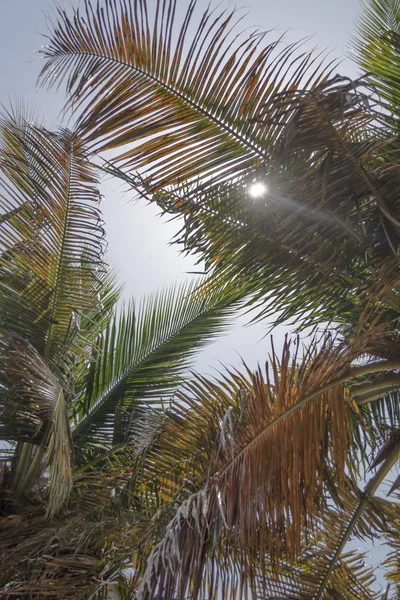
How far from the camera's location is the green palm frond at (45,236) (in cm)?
427

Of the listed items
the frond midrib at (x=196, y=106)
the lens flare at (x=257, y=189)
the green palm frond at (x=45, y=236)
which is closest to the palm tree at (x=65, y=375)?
the green palm frond at (x=45, y=236)

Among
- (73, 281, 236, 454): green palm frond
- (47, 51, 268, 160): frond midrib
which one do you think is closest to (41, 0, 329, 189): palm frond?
(47, 51, 268, 160): frond midrib

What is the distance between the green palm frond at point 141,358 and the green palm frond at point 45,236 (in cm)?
73

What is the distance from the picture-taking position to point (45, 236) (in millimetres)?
4359

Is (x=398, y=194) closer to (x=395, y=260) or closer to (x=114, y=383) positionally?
(x=395, y=260)

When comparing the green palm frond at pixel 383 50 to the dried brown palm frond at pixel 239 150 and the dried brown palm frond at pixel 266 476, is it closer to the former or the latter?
the dried brown palm frond at pixel 239 150

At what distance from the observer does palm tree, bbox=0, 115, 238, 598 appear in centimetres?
349

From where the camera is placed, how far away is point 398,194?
251cm

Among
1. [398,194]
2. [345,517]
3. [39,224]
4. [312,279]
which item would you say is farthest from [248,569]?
[39,224]

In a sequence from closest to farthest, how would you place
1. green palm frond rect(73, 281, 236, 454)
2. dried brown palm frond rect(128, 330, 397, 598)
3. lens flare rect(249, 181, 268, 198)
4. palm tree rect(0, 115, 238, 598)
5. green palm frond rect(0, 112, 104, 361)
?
1. dried brown palm frond rect(128, 330, 397, 598)
2. lens flare rect(249, 181, 268, 198)
3. palm tree rect(0, 115, 238, 598)
4. green palm frond rect(0, 112, 104, 361)
5. green palm frond rect(73, 281, 236, 454)

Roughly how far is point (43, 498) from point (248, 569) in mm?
2258

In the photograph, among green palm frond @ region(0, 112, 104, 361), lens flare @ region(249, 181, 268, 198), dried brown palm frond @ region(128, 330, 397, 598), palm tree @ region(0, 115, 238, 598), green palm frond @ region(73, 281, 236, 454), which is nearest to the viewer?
A: dried brown palm frond @ region(128, 330, 397, 598)

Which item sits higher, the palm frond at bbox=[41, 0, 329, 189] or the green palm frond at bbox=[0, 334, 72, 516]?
the palm frond at bbox=[41, 0, 329, 189]

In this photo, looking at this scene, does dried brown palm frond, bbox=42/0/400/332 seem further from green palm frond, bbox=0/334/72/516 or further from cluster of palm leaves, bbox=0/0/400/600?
green palm frond, bbox=0/334/72/516
